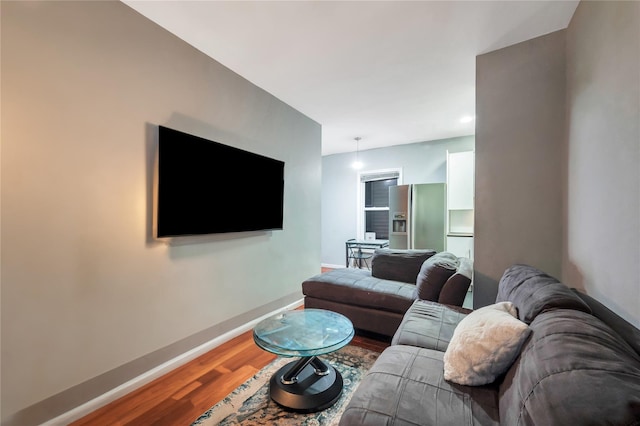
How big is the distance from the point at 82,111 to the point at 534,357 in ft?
8.56

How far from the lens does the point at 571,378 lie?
74 centimetres

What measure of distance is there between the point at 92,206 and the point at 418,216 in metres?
4.36

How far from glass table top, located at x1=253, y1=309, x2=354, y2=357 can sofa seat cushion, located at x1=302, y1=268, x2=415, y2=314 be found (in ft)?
1.87

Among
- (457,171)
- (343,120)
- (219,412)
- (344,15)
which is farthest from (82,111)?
(457,171)

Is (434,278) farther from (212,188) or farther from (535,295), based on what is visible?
(212,188)

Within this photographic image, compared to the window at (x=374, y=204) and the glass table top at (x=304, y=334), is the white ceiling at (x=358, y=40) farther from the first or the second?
the window at (x=374, y=204)

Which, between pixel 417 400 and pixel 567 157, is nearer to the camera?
pixel 417 400

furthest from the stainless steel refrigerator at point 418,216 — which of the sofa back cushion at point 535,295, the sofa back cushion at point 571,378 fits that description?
the sofa back cushion at point 571,378

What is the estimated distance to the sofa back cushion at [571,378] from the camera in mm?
636

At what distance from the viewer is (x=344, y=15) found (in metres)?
1.92

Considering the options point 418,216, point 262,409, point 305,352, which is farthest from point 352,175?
point 262,409

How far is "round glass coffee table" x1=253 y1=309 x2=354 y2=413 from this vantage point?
165 cm

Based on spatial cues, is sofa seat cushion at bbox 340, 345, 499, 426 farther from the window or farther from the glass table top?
the window

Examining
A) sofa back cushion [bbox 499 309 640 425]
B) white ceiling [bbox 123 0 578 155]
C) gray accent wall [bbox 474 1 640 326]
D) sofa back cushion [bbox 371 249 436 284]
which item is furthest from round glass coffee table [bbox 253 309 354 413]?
white ceiling [bbox 123 0 578 155]
